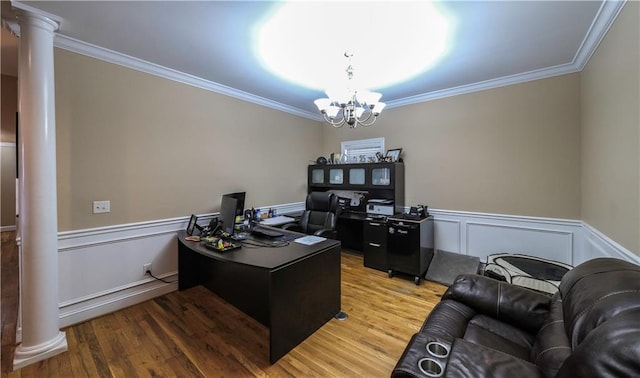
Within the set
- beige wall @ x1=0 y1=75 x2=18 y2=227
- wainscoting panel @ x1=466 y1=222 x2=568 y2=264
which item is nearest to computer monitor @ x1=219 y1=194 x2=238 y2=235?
wainscoting panel @ x1=466 y1=222 x2=568 y2=264

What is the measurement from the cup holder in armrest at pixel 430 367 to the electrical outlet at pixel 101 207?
2995 mm

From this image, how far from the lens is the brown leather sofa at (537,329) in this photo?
76 cm

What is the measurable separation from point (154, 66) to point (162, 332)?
273 centimetres

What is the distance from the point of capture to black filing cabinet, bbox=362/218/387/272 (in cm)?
356

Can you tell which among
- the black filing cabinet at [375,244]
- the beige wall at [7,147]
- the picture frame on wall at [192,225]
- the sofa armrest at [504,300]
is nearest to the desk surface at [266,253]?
the picture frame on wall at [192,225]

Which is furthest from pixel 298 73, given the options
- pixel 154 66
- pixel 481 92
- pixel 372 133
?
pixel 481 92

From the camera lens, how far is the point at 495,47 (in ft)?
7.85

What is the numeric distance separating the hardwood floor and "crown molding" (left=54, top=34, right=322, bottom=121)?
8.36 ft

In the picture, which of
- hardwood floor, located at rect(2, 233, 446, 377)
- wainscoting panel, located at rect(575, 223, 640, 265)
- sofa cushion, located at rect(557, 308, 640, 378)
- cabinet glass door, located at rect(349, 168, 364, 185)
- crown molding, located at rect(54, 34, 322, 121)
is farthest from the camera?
cabinet glass door, located at rect(349, 168, 364, 185)

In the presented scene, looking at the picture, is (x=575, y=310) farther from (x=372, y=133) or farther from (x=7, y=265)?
(x=7, y=265)

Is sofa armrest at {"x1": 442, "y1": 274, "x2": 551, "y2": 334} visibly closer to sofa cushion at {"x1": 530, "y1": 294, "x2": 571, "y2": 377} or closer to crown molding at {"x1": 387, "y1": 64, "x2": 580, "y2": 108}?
sofa cushion at {"x1": 530, "y1": 294, "x2": 571, "y2": 377}

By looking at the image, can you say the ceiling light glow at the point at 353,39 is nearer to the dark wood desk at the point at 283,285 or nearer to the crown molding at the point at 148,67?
the crown molding at the point at 148,67

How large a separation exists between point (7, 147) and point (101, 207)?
4.24 m

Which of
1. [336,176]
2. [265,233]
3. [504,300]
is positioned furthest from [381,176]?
[504,300]
